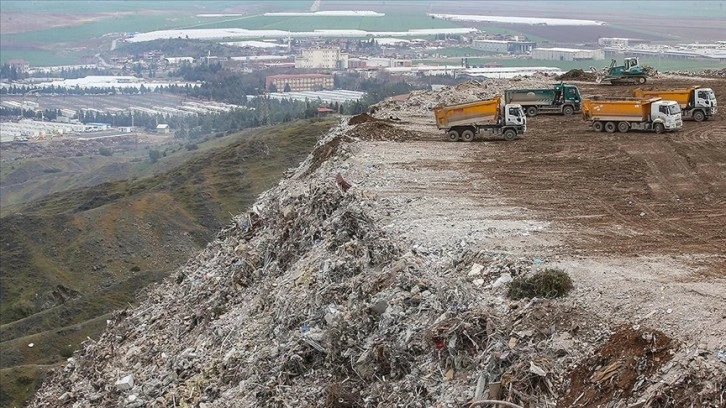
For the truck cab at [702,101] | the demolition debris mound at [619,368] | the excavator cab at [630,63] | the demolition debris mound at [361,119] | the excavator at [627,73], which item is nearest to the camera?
the demolition debris mound at [619,368]

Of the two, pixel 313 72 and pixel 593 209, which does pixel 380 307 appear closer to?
pixel 593 209

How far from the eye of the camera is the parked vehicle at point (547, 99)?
115ft

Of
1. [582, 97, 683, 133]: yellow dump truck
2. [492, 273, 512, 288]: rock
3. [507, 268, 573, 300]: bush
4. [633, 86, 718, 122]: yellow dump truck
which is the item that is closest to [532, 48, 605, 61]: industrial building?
[633, 86, 718, 122]: yellow dump truck

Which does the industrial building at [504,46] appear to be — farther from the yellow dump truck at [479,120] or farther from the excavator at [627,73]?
the yellow dump truck at [479,120]

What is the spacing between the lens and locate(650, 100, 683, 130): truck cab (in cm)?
2961

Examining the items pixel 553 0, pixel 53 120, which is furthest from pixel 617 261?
pixel 53 120

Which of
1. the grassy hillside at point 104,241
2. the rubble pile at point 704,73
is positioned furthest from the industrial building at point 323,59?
the rubble pile at point 704,73

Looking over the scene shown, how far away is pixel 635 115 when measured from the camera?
3006 cm

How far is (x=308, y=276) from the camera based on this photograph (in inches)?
693

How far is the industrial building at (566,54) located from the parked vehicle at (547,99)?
2217cm

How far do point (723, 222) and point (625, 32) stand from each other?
53.7 m

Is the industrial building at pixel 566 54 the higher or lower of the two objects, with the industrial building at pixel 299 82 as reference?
higher

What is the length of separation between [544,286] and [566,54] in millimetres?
53365

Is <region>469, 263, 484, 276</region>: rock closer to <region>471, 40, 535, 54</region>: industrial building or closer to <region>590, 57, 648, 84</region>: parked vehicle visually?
<region>590, 57, 648, 84</region>: parked vehicle
